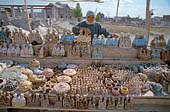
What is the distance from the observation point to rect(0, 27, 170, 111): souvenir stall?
2.96 metres

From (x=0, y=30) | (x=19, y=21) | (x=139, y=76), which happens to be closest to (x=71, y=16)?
(x=19, y=21)

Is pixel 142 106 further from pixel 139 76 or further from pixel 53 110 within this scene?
pixel 53 110

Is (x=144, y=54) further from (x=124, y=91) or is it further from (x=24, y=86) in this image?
(x=24, y=86)

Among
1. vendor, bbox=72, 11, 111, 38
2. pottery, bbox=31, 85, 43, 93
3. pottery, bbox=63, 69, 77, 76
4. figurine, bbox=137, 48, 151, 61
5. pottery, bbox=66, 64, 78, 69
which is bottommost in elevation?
pottery, bbox=31, 85, 43, 93

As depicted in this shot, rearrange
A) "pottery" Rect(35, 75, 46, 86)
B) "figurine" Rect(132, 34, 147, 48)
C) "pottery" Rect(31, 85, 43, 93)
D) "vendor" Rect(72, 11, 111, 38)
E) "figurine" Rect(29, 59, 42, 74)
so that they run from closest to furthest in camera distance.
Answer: "pottery" Rect(31, 85, 43, 93), "pottery" Rect(35, 75, 46, 86), "figurine" Rect(29, 59, 42, 74), "figurine" Rect(132, 34, 147, 48), "vendor" Rect(72, 11, 111, 38)

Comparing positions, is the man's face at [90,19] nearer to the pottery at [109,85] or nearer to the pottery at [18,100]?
the pottery at [109,85]

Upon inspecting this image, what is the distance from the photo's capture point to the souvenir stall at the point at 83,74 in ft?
9.71

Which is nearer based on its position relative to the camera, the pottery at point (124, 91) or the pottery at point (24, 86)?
the pottery at point (124, 91)

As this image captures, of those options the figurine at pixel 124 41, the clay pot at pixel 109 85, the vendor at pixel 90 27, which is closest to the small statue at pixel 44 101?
the clay pot at pixel 109 85

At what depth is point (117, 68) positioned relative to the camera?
400 cm

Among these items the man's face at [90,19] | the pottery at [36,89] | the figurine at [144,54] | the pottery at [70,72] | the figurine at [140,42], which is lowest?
the pottery at [36,89]

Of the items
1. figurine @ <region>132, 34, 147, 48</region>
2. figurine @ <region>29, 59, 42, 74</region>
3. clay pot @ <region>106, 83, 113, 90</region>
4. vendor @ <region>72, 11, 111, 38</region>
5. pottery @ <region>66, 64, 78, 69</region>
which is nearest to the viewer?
clay pot @ <region>106, 83, 113, 90</region>

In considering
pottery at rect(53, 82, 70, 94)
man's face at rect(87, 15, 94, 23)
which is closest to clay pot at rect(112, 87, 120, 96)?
pottery at rect(53, 82, 70, 94)

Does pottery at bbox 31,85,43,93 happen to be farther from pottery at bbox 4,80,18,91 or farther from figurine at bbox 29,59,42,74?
figurine at bbox 29,59,42,74
